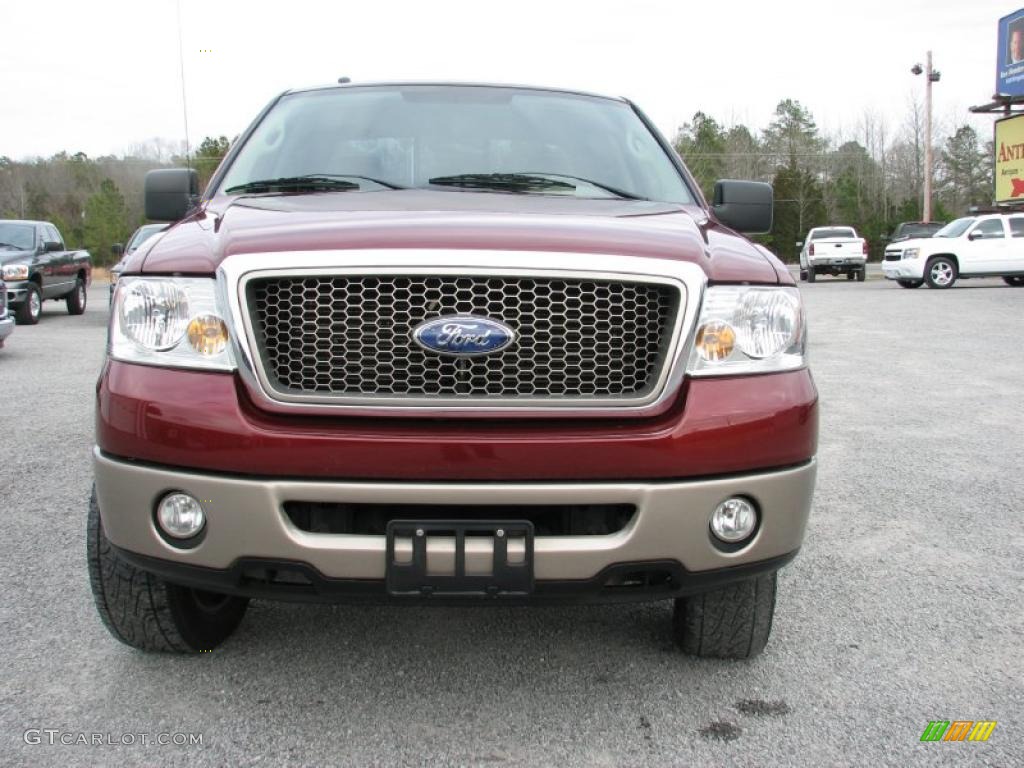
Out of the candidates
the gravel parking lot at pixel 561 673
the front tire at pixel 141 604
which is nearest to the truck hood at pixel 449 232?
the front tire at pixel 141 604

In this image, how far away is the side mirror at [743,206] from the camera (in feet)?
12.1

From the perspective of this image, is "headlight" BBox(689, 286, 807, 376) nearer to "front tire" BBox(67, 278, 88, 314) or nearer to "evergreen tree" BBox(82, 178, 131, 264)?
"front tire" BBox(67, 278, 88, 314)

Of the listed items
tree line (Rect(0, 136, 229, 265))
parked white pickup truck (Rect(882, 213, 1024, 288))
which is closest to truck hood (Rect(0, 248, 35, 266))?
parked white pickup truck (Rect(882, 213, 1024, 288))

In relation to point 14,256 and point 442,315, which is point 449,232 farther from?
point 14,256

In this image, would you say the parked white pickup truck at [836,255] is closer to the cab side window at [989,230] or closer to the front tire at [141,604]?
the cab side window at [989,230]

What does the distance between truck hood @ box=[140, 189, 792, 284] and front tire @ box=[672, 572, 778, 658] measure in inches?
35.4

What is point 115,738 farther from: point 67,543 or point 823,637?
point 823,637

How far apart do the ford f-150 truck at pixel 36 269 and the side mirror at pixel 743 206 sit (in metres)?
13.7

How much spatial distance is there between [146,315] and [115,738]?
1085 millimetres

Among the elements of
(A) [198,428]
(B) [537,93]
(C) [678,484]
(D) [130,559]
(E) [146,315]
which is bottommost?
(D) [130,559]

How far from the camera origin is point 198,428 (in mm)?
2248

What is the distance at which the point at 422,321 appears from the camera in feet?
7.61

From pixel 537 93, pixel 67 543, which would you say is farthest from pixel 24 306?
pixel 537 93

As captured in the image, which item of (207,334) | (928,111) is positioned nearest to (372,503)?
(207,334)
